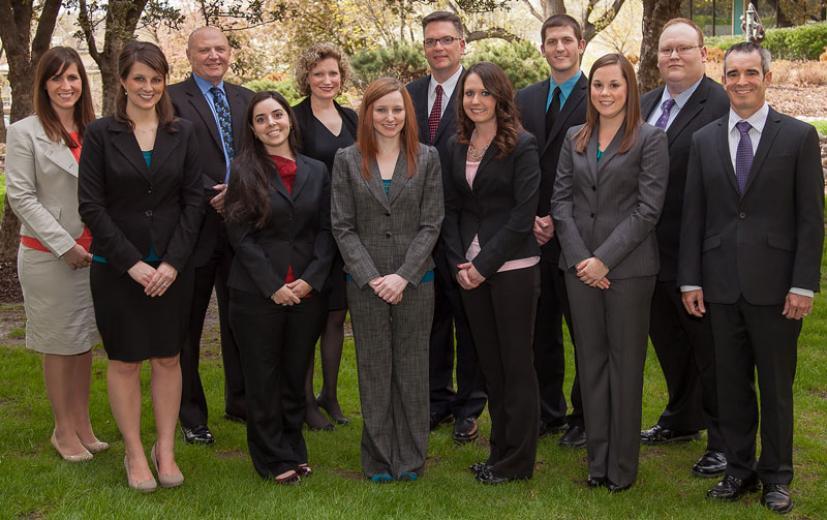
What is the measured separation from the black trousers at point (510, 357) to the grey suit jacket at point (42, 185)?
2311 mm

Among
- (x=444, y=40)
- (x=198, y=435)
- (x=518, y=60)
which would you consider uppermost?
(x=518, y=60)

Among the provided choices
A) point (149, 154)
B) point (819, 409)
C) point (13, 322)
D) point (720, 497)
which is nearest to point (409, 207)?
point (149, 154)

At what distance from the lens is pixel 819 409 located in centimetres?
665

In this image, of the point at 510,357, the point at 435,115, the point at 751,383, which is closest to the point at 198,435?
the point at 510,357

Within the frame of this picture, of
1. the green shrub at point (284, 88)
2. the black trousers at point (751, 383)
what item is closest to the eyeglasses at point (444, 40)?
the black trousers at point (751, 383)

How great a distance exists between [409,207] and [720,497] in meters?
2.30

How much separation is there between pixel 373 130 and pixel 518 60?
20010 mm

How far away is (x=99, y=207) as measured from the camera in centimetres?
493

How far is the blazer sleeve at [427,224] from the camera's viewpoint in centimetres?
509

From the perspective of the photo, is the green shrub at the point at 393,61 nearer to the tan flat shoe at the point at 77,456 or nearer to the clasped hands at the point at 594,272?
the tan flat shoe at the point at 77,456

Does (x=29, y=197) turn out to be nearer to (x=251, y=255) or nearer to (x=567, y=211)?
(x=251, y=255)

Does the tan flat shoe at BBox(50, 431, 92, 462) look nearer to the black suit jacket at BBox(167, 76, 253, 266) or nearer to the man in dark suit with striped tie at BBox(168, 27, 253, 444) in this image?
the man in dark suit with striped tie at BBox(168, 27, 253, 444)

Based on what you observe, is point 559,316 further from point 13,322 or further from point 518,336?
point 13,322

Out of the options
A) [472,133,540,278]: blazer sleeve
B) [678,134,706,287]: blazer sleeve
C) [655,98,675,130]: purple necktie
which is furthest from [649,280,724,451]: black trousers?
[472,133,540,278]: blazer sleeve
